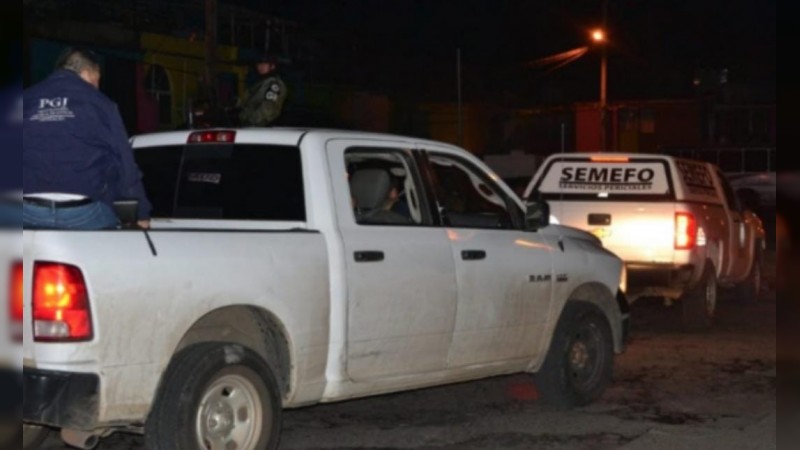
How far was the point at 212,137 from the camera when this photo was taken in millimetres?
7625

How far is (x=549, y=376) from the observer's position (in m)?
8.88

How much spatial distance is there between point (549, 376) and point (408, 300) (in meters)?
1.88

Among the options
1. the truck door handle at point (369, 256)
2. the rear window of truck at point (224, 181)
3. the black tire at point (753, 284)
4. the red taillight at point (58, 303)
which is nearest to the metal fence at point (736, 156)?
the black tire at point (753, 284)

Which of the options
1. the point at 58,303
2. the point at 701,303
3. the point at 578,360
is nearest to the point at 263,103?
the point at 578,360

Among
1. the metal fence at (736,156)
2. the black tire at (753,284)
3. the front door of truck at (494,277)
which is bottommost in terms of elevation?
the black tire at (753,284)

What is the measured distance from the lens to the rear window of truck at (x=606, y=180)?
522 inches

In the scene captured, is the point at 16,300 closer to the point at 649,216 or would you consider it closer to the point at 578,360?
the point at 578,360

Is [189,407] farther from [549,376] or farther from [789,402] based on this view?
[789,402]

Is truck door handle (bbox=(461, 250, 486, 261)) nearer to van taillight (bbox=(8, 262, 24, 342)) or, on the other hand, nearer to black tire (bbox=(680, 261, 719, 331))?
van taillight (bbox=(8, 262, 24, 342))

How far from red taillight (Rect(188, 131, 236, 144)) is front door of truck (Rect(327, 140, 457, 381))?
629 mm

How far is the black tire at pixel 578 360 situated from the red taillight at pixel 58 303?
13.3ft

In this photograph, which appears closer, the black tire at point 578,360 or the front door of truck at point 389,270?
the front door of truck at point 389,270

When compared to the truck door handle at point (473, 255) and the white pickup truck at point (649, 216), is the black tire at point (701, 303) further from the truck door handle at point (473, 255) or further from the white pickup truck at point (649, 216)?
the truck door handle at point (473, 255)

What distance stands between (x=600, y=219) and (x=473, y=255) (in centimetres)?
543
